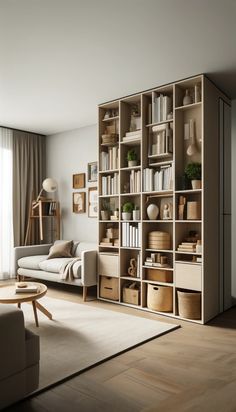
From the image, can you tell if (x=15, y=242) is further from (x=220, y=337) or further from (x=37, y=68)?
(x=220, y=337)

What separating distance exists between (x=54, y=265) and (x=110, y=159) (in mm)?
1721

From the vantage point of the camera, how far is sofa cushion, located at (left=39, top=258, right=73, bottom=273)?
5031 millimetres

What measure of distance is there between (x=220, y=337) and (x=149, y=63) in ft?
9.30

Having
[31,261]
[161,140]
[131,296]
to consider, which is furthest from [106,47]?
[31,261]

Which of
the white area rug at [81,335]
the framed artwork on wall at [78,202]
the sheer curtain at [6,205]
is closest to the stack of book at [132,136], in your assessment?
the framed artwork on wall at [78,202]

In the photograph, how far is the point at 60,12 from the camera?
2.75m

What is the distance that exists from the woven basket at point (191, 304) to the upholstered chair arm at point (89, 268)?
4.37 feet

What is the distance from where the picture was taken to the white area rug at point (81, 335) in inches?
106

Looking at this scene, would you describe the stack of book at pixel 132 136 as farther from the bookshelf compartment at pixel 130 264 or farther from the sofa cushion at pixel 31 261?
the sofa cushion at pixel 31 261

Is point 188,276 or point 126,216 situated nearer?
point 188,276

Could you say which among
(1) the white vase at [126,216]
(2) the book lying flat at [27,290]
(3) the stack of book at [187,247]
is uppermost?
(1) the white vase at [126,216]

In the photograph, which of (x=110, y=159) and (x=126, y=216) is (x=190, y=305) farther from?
(x=110, y=159)

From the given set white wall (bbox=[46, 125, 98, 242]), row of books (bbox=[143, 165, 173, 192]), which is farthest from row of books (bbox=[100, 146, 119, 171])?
white wall (bbox=[46, 125, 98, 242])

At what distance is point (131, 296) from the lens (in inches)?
177
